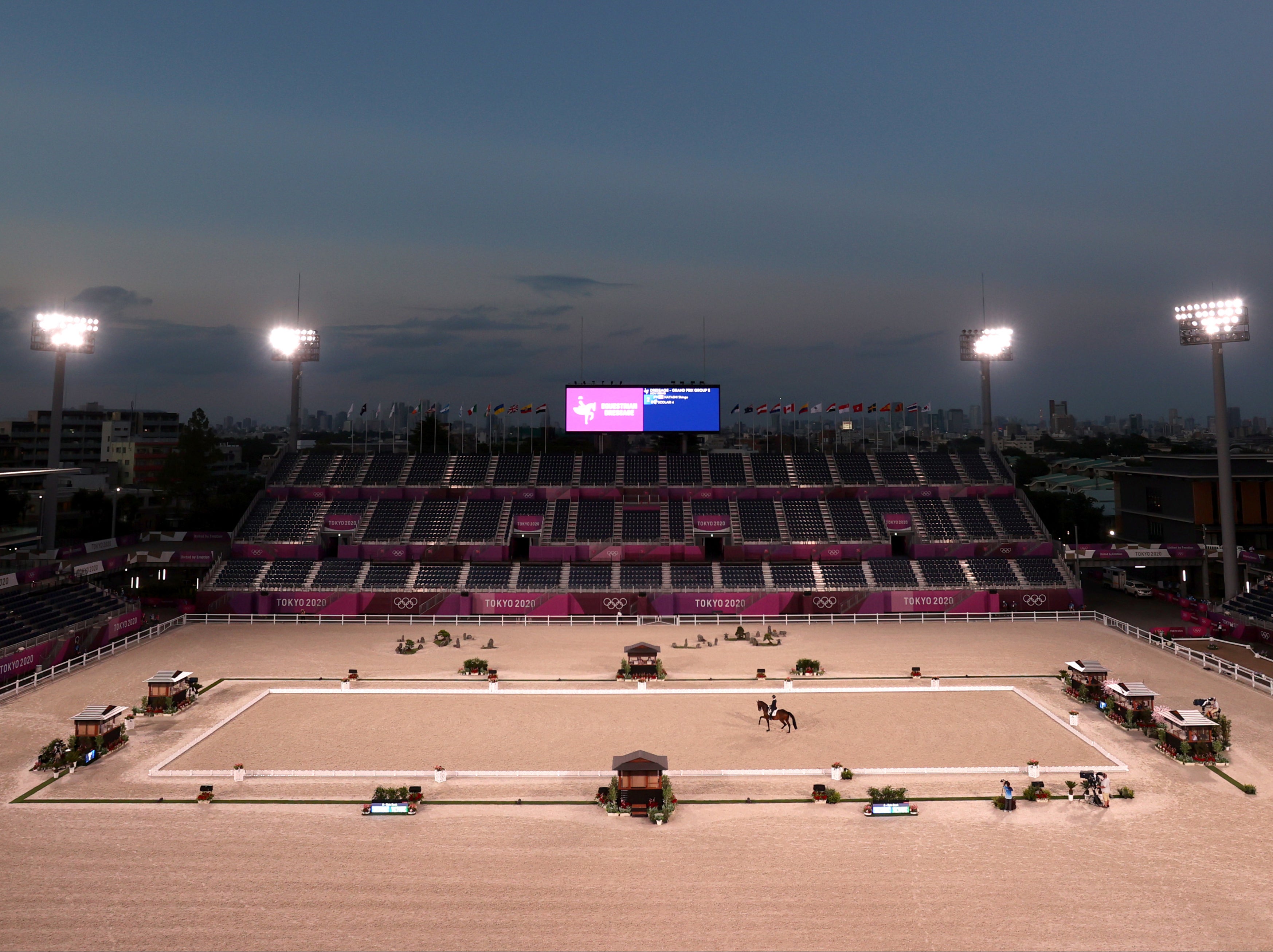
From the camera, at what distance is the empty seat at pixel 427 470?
63.8 m

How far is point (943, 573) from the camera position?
54.7 m

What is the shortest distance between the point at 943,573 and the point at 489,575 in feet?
117

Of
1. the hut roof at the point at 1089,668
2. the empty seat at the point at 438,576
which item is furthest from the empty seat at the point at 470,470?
the hut roof at the point at 1089,668

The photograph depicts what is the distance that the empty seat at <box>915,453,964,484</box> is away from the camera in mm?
64250

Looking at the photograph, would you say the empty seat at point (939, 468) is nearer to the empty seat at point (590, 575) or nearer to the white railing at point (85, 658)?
the empty seat at point (590, 575)

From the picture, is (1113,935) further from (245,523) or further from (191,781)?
(245,523)

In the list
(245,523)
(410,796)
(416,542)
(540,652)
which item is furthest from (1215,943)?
(245,523)

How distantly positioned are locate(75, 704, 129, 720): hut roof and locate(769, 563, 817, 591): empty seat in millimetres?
40288

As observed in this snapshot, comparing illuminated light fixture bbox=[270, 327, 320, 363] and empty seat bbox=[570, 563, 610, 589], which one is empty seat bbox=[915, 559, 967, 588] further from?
illuminated light fixture bbox=[270, 327, 320, 363]

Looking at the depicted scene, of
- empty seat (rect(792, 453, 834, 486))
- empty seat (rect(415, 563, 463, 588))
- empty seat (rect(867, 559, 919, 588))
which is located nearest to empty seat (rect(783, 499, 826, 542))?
empty seat (rect(792, 453, 834, 486))

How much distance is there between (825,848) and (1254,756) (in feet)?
60.1

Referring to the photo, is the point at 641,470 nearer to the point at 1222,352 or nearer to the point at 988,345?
the point at 988,345

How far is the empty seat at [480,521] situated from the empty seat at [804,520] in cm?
2502

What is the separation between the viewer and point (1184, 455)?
66.1 meters
